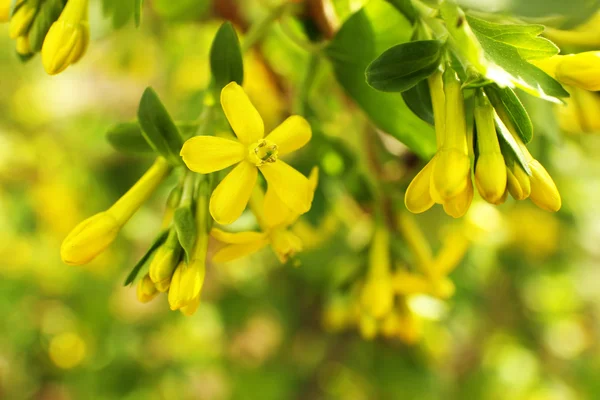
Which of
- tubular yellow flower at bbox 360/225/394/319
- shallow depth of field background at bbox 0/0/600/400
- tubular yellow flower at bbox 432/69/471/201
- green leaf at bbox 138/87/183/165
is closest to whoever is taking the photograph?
tubular yellow flower at bbox 432/69/471/201

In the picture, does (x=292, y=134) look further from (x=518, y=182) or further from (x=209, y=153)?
(x=518, y=182)

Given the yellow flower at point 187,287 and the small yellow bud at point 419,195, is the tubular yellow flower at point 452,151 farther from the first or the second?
the yellow flower at point 187,287

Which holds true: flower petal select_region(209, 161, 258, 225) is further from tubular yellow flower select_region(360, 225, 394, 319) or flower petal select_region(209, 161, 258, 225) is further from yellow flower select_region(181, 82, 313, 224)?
tubular yellow flower select_region(360, 225, 394, 319)

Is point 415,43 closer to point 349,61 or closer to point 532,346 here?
point 349,61

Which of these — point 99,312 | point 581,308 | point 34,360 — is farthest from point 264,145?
point 581,308

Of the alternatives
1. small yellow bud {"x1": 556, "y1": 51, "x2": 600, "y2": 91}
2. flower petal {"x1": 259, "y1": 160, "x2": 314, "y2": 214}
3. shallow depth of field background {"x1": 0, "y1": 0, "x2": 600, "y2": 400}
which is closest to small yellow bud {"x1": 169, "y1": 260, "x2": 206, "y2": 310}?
flower petal {"x1": 259, "y1": 160, "x2": 314, "y2": 214}

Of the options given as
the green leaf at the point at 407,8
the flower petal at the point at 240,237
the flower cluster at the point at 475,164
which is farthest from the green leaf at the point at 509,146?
the flower petal at the point at 240,237
